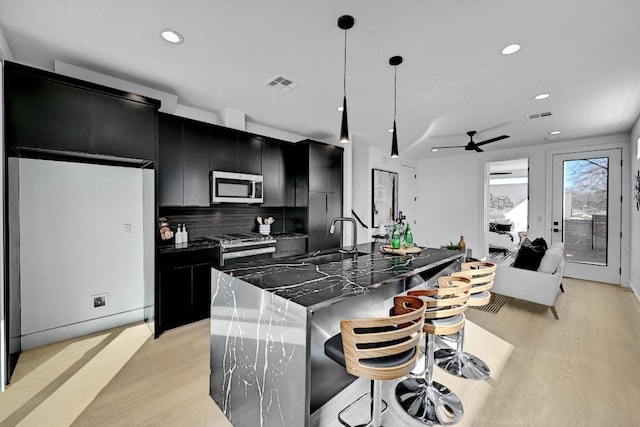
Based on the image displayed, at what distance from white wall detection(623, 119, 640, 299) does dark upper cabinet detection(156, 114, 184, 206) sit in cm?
623

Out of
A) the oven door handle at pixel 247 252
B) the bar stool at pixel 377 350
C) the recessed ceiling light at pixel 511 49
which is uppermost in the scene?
the recessed ceiling light at pixel 511 49

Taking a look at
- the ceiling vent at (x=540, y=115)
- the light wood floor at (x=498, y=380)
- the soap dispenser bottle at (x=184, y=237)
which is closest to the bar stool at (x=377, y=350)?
the light wood floor at (x=498, y=380)

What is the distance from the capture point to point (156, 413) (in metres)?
1.83

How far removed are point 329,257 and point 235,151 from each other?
2.14 metres

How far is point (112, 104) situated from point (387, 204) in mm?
5128

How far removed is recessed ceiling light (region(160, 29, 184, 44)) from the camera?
2.09m

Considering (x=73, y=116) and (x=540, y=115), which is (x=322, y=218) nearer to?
(x=73, y=116)

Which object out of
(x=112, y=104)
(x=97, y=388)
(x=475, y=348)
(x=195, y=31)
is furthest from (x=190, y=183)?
(x=475, y=348)

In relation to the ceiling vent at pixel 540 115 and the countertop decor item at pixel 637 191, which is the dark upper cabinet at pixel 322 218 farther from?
the countertop decor item at pixel 637 191

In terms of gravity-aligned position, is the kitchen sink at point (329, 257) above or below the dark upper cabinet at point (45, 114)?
below

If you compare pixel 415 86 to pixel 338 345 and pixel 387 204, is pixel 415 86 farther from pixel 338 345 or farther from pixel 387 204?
pixel 387 204

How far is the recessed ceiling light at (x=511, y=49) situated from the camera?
224 cm

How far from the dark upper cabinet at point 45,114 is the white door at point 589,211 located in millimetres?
7360

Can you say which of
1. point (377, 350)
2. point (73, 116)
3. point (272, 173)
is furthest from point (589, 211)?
point (73, 116)
